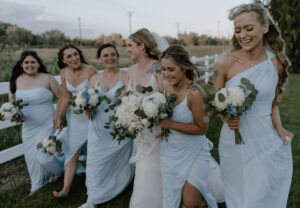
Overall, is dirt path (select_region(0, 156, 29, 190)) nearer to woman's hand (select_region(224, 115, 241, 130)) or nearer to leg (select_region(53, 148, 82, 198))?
leg (select_region(53, 148, 82, 198))

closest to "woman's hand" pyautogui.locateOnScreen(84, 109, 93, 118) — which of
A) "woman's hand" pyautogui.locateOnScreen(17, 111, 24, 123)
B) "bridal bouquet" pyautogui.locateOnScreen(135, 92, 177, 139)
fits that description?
"woman's hand" pyautogui.locateOnScreen(17, 111, 24, 123)

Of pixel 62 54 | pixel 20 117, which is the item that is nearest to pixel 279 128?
pixel 62 54

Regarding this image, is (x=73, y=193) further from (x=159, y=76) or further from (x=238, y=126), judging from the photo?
(x=238, y=126)

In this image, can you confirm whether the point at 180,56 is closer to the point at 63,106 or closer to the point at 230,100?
the point at 230,100

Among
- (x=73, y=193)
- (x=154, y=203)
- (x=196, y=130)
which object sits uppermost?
(x=196, y=130)

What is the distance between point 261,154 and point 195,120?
2.38 ft

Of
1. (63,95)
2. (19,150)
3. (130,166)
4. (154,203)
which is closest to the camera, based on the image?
(154,203)

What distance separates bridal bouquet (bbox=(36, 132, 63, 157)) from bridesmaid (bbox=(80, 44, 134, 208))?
1.87 feet

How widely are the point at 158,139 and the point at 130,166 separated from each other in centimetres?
117

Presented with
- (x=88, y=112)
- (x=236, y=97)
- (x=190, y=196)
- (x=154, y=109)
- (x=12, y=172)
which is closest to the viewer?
(x=236, y=97)

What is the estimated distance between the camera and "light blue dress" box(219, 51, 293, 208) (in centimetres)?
257

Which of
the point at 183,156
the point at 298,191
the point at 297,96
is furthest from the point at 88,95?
the point at 297,96

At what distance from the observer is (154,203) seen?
3.36m

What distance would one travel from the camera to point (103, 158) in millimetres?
4160
